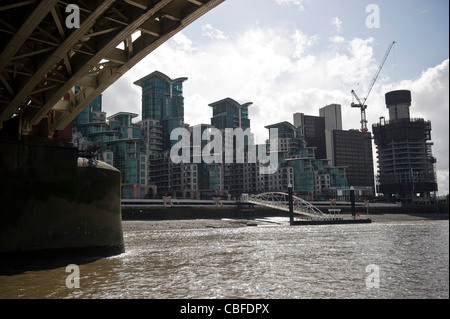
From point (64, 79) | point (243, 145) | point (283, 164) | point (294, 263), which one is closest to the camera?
point (64, 79)

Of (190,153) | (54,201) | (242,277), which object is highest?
(190,153)

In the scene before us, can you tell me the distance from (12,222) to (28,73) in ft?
25.2

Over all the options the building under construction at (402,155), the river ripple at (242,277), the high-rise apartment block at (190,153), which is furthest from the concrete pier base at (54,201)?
the building under construction at (402,155)

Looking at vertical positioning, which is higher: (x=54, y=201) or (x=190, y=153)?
(x=190, y=153)

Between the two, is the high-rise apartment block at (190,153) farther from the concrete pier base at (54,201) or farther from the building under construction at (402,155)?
the concrete pier base at (54,201)

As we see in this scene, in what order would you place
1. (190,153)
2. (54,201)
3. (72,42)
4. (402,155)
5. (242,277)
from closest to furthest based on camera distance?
(72,42) → (242,277) → (54,201) → (190,153) → (402,155)

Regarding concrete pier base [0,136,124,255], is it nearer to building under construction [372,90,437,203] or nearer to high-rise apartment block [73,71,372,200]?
high-rise apartment block [73,71,372,200]

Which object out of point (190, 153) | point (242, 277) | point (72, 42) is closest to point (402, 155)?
point (190, 153)

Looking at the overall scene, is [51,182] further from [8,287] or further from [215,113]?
[215,113]

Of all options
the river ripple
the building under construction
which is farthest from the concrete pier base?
the building under construction

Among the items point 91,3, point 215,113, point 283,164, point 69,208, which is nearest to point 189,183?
point 283,164

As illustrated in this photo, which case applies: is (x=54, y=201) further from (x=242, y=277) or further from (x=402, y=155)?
(x=402, y=155)

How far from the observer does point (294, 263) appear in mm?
21156
